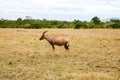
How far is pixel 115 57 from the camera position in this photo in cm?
1664

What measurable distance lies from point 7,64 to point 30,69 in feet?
5.60

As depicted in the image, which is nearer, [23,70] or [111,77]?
[111,77]

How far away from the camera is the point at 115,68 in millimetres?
13508

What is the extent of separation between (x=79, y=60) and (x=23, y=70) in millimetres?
3787

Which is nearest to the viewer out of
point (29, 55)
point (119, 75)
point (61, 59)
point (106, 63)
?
point (119, 75)

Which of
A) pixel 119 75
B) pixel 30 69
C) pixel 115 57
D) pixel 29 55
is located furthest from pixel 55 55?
pixel 119 75

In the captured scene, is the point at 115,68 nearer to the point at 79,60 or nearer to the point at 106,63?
the point at 106,63

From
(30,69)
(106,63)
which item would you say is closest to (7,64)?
(30,69)

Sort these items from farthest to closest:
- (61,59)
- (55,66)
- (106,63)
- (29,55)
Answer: (29,55), (61,59), (106,63), (55,66)

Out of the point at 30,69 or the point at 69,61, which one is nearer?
the point at 30,69

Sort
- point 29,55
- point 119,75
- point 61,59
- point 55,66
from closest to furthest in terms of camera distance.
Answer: point 119,75 < point 55,66 < point 61,59 < point 29,55

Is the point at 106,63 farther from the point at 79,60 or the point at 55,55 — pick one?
the point at 55,55

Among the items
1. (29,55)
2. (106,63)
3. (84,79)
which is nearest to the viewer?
(84,79)

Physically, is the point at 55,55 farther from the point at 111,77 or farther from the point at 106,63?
the point at 111,77
